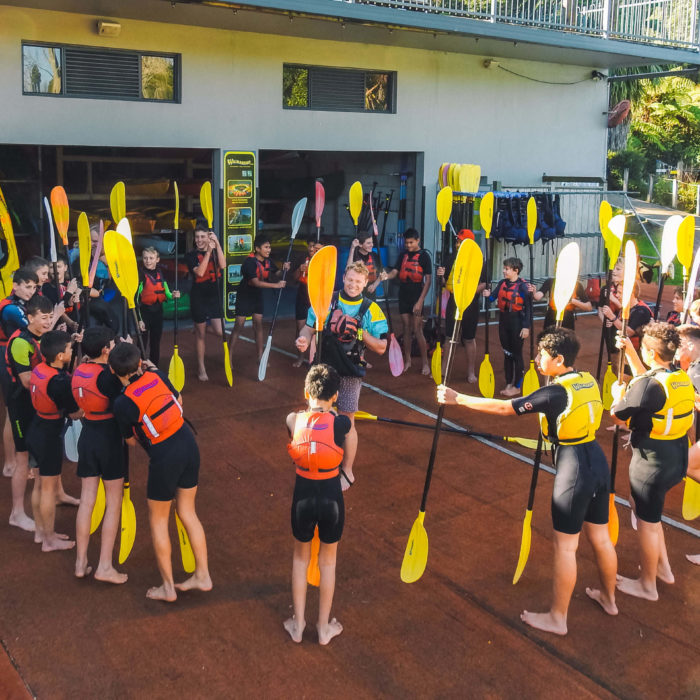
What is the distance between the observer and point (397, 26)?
1080cm

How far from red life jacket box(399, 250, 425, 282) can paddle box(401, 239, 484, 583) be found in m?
4.18

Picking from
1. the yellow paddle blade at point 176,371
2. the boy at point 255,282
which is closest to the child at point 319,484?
the yellow paddle blade at point 176,371

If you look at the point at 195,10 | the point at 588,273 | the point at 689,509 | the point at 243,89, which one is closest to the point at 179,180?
the point at 243,89

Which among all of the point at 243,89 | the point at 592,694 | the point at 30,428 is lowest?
the point at 592,694

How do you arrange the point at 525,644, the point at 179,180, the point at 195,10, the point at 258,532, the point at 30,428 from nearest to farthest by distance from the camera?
the point at 525,644 → the point at 30,428 → the point at 258,532 → the point at 195,10 → the point at 179,180

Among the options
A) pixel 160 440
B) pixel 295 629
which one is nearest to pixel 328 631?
pixel 295 629

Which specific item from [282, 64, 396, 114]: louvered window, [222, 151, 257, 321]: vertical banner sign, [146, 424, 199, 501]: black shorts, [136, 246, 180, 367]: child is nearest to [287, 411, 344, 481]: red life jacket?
[146, 424, 199, 501]: black shorts

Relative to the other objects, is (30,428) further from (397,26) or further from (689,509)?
(397,26)

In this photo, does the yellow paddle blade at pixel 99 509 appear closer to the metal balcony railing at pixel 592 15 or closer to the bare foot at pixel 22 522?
the bare foot at pixel 22 522

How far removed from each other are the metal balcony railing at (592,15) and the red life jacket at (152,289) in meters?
5.47

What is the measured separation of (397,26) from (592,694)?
9092mm

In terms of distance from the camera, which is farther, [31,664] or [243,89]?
[243,89]

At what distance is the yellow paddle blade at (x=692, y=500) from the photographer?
5676mm

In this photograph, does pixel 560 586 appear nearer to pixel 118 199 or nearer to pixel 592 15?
pixel 118 199
